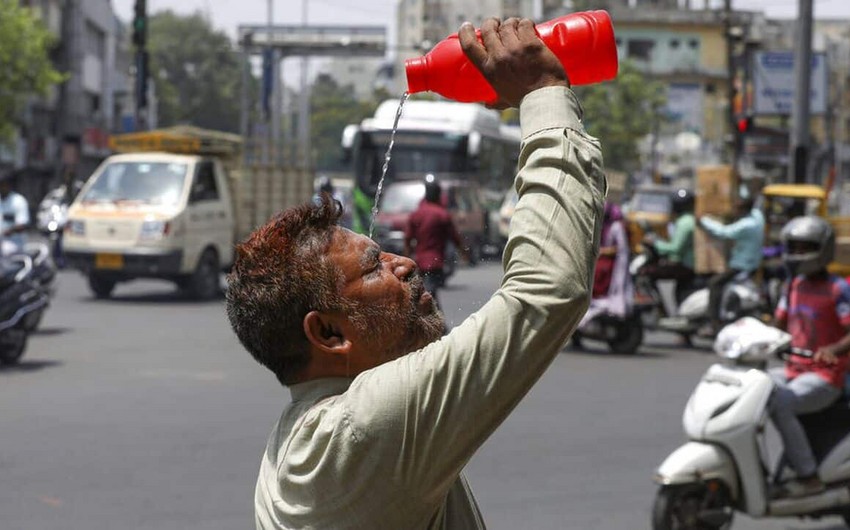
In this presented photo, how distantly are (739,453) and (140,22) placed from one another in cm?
2360

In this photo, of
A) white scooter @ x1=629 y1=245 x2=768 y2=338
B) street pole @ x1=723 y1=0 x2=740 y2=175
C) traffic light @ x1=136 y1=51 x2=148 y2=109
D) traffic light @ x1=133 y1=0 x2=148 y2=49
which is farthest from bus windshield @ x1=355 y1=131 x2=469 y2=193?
white scooter @ x1=629 y1=245 x2=768 y2=338

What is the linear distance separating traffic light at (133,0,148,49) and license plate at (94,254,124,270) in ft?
34.7

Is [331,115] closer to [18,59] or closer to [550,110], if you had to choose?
[18,59]

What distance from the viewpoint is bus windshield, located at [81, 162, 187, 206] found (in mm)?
19406

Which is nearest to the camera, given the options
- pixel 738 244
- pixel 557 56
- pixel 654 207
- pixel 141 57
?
pixel 557 56

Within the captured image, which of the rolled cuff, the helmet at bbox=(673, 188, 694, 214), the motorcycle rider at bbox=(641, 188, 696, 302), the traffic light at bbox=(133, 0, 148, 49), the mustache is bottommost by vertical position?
the motorcycle rider at bbox=(641, 188, 696, 302)

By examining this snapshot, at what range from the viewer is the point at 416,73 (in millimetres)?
2244

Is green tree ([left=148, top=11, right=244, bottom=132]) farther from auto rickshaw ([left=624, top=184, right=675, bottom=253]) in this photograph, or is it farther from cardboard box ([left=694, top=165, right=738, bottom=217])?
cardboard box ([left=694, top=165, right=738, bottom=217])

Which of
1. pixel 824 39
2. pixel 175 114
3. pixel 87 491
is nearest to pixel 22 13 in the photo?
pixel 87 491

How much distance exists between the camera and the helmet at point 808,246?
7480 millimetres

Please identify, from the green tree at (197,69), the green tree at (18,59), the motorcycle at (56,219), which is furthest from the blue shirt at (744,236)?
the green tree at (197,69)

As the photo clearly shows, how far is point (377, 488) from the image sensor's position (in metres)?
1.94

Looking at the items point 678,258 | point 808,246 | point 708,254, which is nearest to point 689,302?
point 708,254

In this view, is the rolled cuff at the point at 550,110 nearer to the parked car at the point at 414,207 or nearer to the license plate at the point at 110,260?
the license plate at the point at 110,260
